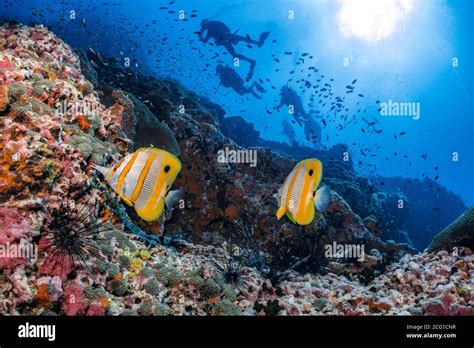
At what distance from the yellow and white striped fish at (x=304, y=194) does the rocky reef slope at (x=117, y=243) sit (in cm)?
181

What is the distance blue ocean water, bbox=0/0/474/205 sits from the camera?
3580 cm

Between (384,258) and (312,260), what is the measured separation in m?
2.80

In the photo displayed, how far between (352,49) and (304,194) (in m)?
71.2

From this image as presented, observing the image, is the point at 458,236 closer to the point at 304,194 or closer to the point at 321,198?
the point at 321,198

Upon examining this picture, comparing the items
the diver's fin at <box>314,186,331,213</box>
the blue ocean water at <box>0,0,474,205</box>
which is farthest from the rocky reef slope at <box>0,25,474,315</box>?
the blue ocean water at <box>0,0,474,205</box>

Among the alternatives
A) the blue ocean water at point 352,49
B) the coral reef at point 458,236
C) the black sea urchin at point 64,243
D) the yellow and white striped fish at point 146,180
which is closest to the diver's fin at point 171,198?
the yellow and white striped fish at point 146,180

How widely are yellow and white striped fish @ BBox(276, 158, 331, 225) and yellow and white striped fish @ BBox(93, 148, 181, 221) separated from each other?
1.13 metres

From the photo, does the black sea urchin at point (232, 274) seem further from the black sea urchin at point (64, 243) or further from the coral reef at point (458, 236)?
the coral reef at point (458, 236)

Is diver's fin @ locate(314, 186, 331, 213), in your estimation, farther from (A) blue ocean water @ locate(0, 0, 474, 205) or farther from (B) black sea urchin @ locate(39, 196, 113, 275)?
(A) blue ocean water @ locate(0, 0, 474, 205)

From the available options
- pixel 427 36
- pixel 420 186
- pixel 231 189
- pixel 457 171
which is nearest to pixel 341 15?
pixel 427 36

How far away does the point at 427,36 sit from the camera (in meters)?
56.8

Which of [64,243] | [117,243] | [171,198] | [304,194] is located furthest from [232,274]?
[171,198]
